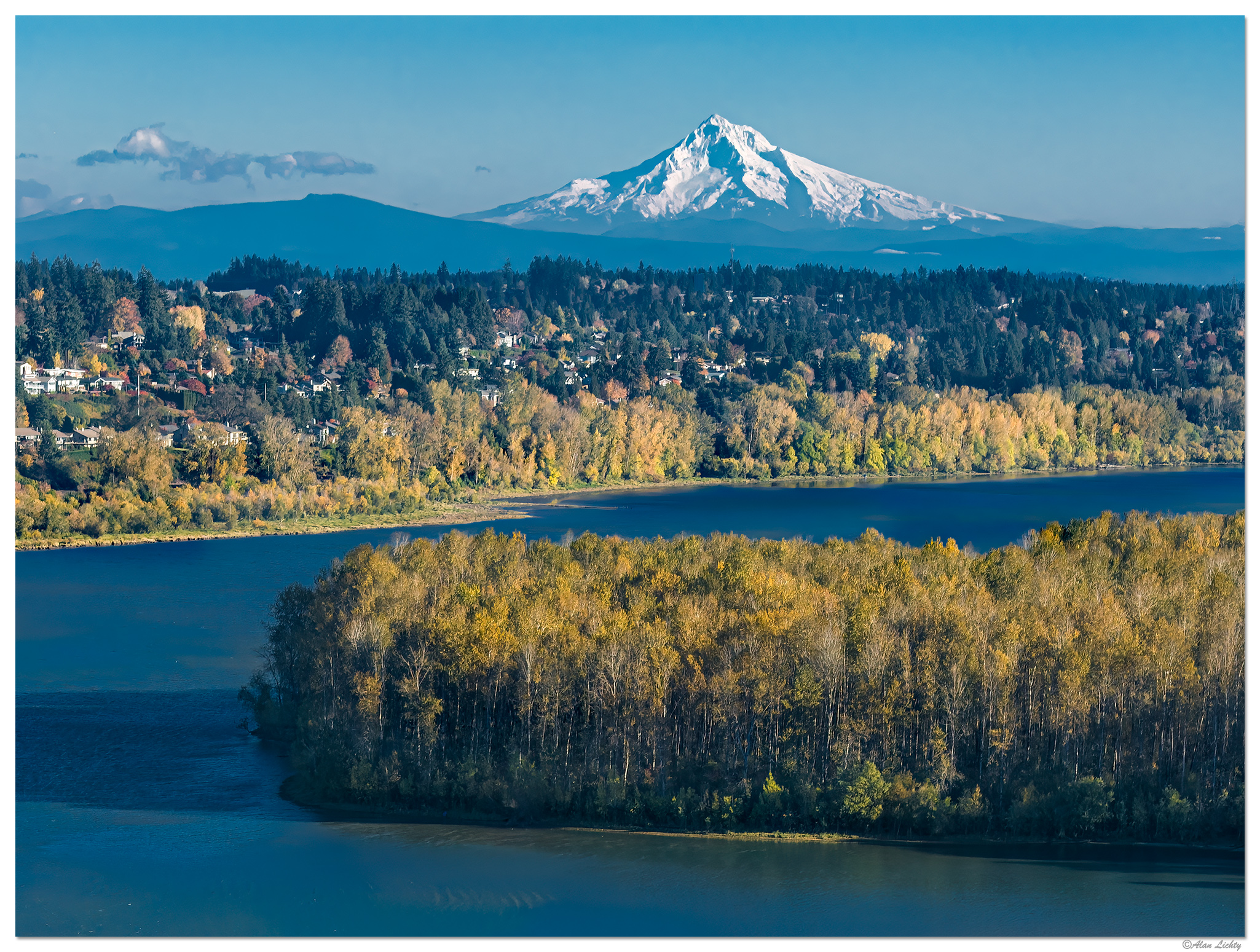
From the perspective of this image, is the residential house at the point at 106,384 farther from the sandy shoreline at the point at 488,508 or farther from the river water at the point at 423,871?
the river water at the point at 423,871

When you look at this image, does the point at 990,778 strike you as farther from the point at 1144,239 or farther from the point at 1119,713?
the point at 1144,239

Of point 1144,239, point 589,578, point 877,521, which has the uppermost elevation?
point 1144,239

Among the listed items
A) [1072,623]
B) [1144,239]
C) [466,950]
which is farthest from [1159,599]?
[1144,239]

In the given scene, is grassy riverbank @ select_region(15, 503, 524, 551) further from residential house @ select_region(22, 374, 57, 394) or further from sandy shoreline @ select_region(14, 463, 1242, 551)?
residential house @ select_region(22, 374, 57, 394)

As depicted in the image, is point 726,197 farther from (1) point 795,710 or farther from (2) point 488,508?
(1) point 795,710

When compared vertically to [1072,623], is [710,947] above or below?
below

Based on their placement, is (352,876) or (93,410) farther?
(93,410)

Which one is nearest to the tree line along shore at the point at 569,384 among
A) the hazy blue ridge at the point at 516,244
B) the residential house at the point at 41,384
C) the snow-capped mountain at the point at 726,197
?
the residential house at the point at 41,384

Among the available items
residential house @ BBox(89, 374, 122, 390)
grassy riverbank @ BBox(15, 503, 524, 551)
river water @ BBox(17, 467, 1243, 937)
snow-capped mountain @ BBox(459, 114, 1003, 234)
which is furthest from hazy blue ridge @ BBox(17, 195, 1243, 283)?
river water @ BBox(17, 467, 1243, 937)
